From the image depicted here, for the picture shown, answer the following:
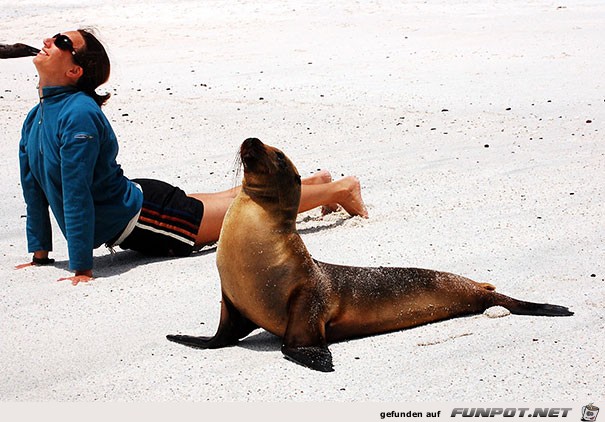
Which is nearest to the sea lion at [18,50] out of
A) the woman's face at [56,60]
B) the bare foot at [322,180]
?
the woman's face at [56,60]

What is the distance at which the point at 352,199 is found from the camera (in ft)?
21.1

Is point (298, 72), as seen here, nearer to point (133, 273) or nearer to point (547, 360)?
point (133, 273)

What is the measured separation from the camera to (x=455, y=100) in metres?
9.91

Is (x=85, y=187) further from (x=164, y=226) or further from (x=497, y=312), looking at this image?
(x=497, y=312)

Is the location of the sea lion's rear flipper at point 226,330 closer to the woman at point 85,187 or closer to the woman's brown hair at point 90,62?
the woman at point 85,187

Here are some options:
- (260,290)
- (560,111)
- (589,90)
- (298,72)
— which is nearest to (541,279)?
(260,290)

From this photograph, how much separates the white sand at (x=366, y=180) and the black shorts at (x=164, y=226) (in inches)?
4.3

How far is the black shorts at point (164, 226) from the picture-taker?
584cm

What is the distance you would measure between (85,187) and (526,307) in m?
2.24

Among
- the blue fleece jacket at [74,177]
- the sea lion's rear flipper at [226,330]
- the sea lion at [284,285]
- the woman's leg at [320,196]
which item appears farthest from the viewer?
the woman's leg at [320,196]

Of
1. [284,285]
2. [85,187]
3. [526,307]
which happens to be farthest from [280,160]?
[85,187]

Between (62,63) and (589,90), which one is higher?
(62,63)

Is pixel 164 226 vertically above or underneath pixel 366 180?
above

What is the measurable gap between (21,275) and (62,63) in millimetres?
1113
